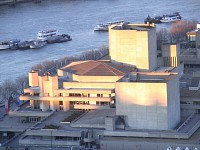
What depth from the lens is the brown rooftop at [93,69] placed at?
61.1ft

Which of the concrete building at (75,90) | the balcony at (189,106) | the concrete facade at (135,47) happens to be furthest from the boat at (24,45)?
the balcony at (189,106)

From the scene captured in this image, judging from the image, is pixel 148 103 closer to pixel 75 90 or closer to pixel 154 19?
pixel 75 90

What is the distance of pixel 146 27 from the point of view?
65.4ft

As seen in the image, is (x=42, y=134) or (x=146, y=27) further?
(x=146, y=27)

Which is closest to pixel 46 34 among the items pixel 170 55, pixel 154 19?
pixel 154 19

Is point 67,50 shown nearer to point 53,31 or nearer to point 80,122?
point 53,31

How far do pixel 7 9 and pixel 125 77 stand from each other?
25396 mm

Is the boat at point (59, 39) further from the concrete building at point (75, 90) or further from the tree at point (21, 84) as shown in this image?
the concrete building at point (75, 90)

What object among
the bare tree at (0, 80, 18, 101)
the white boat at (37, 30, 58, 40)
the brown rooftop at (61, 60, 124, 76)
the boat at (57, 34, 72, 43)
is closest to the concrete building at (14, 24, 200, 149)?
the brown rooftop at (61, 60, 124, 76)

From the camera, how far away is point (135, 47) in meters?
19.2

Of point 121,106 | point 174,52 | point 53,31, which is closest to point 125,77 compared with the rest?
point 121,106

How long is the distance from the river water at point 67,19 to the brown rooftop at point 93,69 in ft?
14.1

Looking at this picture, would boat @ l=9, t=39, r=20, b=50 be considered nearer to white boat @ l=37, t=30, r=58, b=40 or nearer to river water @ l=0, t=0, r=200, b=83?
river water @ l=0, t=0, r=200, b=83

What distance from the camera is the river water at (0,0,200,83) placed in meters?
27.8
